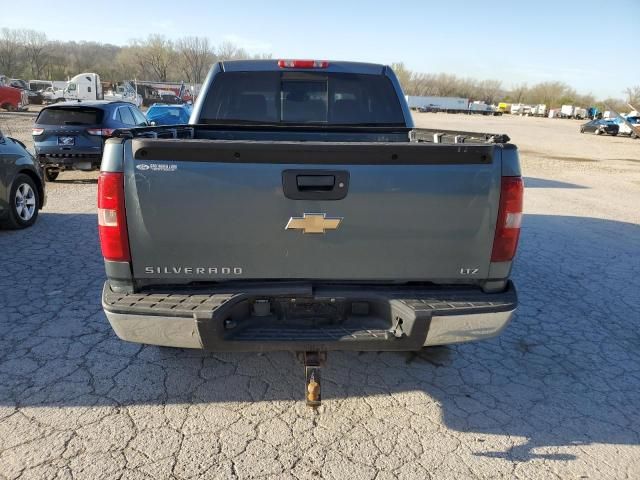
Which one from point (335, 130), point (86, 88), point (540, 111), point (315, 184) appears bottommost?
point (540, 111)

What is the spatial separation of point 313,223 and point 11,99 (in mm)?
42050

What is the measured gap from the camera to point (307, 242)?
8.00ft

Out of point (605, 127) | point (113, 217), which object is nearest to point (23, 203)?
point (113, 217)

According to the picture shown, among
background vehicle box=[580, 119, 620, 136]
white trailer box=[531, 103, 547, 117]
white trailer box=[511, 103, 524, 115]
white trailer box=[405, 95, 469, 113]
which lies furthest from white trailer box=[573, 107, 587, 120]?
background vehicle box=[580, 119, 620, 136]

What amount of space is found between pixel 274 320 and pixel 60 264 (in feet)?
13.1

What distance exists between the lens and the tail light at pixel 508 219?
2.46 meters

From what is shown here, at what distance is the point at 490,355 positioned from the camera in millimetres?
3762

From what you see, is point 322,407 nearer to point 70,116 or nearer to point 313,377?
point 313,377

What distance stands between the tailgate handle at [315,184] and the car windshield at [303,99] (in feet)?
7.40

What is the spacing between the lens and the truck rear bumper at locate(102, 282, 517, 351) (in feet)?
7.86

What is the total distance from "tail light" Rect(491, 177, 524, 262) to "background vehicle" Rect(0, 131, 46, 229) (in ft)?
21.9

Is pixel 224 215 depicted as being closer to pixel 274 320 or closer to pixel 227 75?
pixel 274 320

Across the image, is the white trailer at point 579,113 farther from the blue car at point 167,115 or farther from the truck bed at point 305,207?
the truck bed at point 305,207

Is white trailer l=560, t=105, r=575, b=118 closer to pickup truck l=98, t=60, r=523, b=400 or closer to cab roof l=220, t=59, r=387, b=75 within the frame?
cab roof l=220, t=59, r=387, b=75
